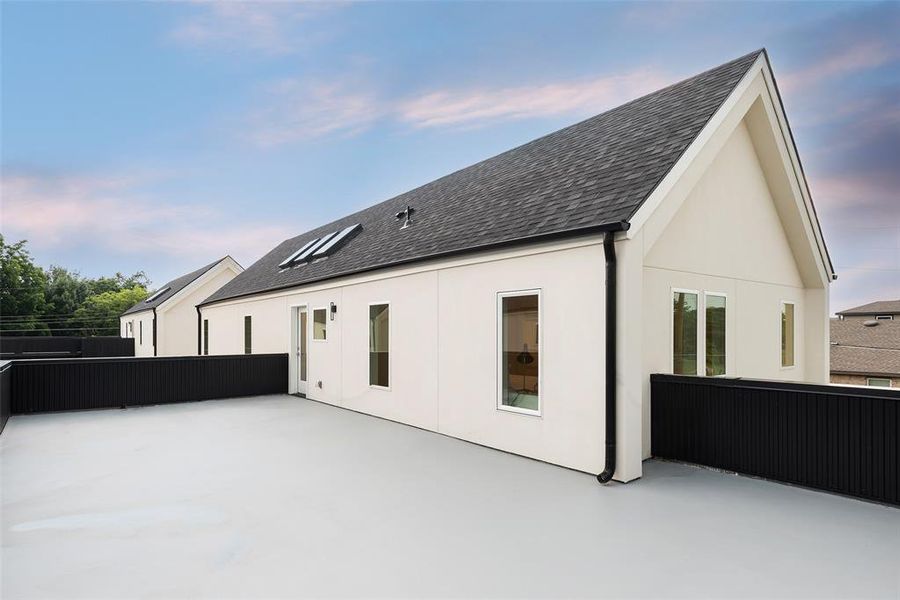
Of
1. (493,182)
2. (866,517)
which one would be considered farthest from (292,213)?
(866,517)

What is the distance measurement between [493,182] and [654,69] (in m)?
6.90

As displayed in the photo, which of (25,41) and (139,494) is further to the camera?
(25,41)

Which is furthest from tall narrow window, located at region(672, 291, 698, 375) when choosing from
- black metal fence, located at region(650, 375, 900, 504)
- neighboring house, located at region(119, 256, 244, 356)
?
neighboring house, located at region(119, 256, 244, 356)

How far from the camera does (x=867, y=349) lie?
Answer: 22688 millimetres

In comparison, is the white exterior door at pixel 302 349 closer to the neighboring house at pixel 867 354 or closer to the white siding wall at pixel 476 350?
the white siding wall at pixel 476 350

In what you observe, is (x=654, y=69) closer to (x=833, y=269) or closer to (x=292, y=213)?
(x=833, y=269)

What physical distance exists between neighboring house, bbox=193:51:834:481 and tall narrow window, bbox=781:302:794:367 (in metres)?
0.05

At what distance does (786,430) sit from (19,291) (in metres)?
55.9

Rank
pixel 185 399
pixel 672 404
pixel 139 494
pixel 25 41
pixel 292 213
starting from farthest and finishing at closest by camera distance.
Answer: pixel 292 213, pixel 25 41, pixel 185 399, pixel 672 404, pixel 139 494

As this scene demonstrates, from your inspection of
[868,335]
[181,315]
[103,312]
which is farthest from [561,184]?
[103,312]

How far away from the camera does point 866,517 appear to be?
4.06 m

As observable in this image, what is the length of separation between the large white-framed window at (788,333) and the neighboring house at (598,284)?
5 centimetres

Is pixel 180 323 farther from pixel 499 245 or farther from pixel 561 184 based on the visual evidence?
pixel 561 184

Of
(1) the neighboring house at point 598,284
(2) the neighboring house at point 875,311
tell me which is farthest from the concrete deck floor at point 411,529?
(2) the neighboring house at point 875,311
